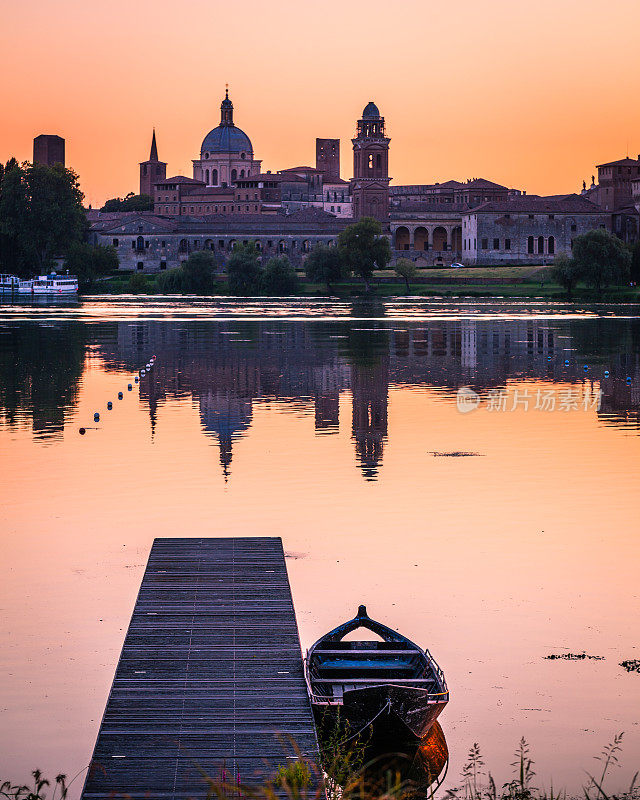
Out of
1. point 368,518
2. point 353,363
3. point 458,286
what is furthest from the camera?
point 458,286

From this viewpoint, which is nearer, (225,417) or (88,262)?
(225,417)

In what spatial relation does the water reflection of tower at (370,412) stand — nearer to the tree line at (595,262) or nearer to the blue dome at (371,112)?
the tree line at (595,262)

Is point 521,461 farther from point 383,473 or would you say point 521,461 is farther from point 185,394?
point 185,394

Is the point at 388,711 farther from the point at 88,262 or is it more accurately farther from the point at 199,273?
the point at 88,262

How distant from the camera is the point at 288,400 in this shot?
35.3m

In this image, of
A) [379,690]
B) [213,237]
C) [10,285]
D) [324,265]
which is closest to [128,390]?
[379,690]

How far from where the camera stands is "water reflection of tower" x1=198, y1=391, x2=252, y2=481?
26.3 metres

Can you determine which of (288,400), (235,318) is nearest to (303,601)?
(288,400)

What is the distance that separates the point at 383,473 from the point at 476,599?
8.46m

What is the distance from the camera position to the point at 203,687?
36.5 ft

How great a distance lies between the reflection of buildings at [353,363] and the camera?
32725 millimetres

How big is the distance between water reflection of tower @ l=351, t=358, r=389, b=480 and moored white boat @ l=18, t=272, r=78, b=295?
90.5 m

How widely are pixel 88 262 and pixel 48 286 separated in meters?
8.43

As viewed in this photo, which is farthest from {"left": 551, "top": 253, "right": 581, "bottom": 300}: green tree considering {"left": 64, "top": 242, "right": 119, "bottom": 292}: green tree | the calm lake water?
the calm lake water
